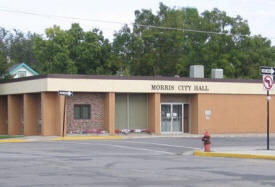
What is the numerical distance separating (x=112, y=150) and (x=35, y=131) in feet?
49.7

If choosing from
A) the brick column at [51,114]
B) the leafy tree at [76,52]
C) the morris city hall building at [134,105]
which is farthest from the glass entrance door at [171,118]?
the leafy tree at [76,52]

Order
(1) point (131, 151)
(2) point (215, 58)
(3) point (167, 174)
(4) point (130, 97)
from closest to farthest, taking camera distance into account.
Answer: (3) point (167, 174)
(1) point (131, 151)
(4) point (130, 97)
(2) point (215, 58)

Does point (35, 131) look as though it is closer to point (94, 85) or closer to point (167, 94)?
point (94, 85)

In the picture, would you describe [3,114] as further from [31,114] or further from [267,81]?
[267,81]

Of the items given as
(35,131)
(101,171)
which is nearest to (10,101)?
(35,131)

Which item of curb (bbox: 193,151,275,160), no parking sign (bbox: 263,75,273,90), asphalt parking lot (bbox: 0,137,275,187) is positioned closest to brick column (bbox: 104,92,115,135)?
asphalt parking lot (bbox: 0,137,275,187)

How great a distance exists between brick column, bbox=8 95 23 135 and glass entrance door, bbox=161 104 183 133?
10971mm

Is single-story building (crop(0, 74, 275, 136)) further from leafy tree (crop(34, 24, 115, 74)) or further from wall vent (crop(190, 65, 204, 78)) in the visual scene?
leafy tree (crop(34, 24, 115, 74))

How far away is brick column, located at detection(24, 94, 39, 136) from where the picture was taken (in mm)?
35625

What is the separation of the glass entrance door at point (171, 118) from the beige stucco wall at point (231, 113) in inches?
40.6

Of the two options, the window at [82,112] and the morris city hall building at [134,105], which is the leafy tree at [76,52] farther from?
the window at [82,112]

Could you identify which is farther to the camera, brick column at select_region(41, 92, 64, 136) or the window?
the window

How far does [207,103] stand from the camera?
121 ft

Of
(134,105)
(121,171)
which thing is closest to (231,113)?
(134,105)
